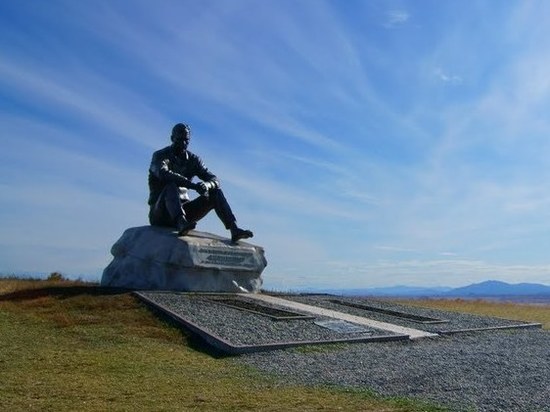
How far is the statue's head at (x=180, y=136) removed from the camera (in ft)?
55.9

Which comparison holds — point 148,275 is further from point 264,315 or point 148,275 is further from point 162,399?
point 162,399

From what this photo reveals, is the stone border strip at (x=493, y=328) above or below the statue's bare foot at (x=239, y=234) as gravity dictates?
below

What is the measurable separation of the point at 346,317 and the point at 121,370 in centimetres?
685

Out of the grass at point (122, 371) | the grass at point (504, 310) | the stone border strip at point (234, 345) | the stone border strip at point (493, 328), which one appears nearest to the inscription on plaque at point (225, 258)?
the grass at point (122, 371)

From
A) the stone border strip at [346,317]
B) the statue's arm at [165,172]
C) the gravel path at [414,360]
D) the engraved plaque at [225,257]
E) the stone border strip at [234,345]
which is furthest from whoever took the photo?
the statue's arm at [165,172]

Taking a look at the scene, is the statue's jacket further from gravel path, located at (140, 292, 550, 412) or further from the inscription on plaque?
gravel path, located at (140, 292, 550, 412)

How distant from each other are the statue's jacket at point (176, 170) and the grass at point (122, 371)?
4.02 metres

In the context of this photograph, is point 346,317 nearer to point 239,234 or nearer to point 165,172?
point 239,234

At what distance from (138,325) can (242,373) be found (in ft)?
12.6

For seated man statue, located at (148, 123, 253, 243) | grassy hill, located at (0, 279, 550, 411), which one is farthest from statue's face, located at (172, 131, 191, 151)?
grassy hill, located at (0, 279, 550, 411)

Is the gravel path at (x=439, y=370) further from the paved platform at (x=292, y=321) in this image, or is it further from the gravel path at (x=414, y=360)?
the paved platform at (x=292, y=321)

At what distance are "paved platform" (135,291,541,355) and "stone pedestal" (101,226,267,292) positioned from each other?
2.01 feet

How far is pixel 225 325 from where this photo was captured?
11.7 meters

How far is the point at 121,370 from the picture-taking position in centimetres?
824
